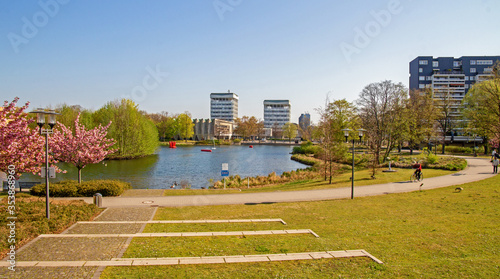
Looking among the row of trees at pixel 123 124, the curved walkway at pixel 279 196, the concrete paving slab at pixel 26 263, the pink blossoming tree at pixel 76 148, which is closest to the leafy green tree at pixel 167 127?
the row of trees at pixel 123 124

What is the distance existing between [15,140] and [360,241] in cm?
1557

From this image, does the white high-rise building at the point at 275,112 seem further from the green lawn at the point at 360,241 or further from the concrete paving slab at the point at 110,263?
the concrete paving slab at the point at 110,263

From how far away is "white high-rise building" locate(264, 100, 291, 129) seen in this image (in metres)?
191

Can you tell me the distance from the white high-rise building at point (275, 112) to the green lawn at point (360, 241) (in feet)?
579

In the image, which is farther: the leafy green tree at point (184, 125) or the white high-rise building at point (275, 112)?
the white high-rise building at point (275, 112)

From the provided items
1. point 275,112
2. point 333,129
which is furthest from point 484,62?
point 275,112

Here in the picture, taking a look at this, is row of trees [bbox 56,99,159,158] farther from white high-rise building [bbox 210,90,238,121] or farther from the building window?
white high-rise building [bbox 210,90,238,121]

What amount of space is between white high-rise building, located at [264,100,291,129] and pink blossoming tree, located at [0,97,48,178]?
6974 inches

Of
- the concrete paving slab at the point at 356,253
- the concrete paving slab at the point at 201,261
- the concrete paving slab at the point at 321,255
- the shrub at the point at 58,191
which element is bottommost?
the shrub at the point at 58,191

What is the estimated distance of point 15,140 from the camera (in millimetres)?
14164

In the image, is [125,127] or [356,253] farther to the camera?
[125,127]

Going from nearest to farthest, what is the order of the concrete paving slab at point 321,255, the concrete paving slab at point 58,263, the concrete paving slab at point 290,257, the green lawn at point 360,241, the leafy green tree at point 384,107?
the green lawn at point 360,241, the concrete paving slab at point 58,263, the concrete paving slab at point 290,257, the concrete paving slab at point 321,255, the leafy green tree at point 384,107

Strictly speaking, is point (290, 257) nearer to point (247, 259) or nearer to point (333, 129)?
point (247, 259)

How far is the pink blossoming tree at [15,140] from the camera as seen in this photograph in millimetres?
13711
